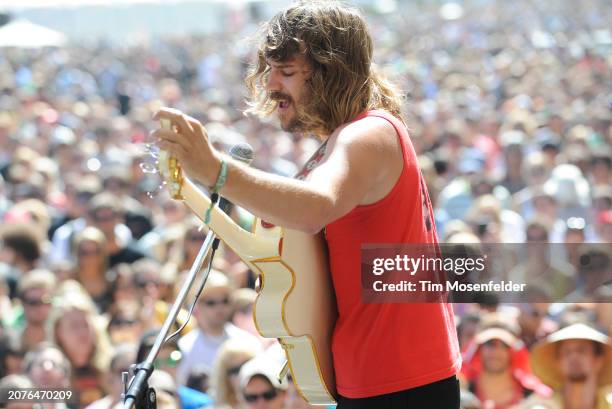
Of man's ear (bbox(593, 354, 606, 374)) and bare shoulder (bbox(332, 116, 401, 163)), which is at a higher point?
bare shoulder (bbox(332, 116, 401, 163))

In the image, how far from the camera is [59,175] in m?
12.1

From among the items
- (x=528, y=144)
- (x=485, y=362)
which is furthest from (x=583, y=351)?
(x=528, y=144)

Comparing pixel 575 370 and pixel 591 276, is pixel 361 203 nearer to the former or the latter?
pixel 575 370

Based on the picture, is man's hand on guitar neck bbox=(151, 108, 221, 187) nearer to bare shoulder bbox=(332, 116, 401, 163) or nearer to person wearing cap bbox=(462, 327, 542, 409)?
bare shoulder bbox=(332, 116, 401, 163)

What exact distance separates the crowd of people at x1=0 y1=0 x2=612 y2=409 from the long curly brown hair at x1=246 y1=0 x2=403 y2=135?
0.33 metres

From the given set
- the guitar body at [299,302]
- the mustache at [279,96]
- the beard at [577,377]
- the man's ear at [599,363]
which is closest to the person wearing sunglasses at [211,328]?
the beard at [577,377]

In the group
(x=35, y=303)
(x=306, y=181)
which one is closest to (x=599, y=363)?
(x=306, y=181)

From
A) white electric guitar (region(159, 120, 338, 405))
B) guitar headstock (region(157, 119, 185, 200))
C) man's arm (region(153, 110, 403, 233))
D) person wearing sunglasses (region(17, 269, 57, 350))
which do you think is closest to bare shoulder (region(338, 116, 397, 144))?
man's arm (region(153, 110, 403, 233))

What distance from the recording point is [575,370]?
15.6 ft

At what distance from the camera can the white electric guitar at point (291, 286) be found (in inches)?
113

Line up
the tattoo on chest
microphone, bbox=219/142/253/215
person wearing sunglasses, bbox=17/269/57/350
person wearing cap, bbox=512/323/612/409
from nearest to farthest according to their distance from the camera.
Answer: the tattoo on chest → microphone, bbox=219/142/253/215 → person wearing cap, bbox=512/323/612/409 → person wearing sunglasses, bbox=17/269/57/350

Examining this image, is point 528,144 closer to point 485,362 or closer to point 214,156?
point 485,362

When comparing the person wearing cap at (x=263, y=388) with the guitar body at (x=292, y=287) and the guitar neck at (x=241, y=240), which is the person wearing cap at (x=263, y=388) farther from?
the guitar neck at (x=241, y=240)

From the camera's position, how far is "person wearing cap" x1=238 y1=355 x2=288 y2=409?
480 cm
